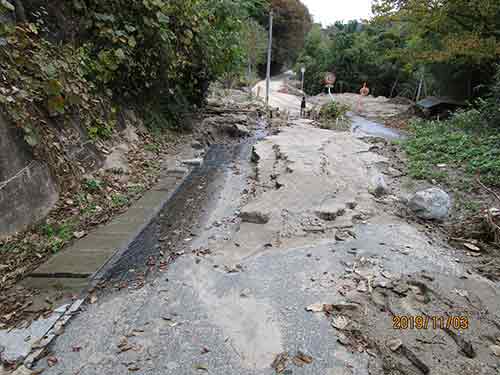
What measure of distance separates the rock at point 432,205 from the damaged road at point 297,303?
0.62 ft

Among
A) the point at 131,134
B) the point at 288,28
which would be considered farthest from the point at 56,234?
the point at 288,28

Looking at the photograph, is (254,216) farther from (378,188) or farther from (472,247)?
(472,247)

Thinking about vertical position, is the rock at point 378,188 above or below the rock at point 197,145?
above

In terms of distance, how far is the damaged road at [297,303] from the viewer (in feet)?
6.16

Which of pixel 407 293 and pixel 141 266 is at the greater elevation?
pixel 407 293

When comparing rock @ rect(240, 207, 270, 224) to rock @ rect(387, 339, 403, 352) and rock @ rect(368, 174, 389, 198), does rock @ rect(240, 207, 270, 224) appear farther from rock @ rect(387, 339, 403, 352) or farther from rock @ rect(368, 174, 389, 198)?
rock @ rect(387, 339, 403, 352)

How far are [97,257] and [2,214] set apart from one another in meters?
0.90

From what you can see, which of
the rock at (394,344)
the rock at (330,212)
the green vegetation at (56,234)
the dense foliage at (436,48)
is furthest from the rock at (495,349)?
the dense foliage at (436,48)

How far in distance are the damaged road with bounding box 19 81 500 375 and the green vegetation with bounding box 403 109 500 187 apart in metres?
1.85

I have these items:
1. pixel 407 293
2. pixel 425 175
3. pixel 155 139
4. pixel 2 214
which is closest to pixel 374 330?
pixel 407 293

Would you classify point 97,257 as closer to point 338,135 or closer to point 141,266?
point 141,266

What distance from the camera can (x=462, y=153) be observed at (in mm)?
5758

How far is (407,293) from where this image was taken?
2414mm

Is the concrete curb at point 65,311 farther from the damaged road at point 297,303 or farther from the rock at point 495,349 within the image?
the rock at point 495,349
